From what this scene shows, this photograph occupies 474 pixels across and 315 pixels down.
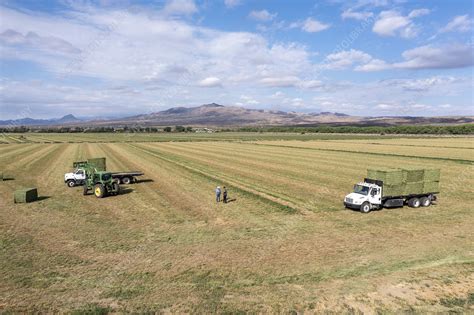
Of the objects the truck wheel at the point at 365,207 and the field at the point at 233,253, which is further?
the truck wheel at the point at 365,207

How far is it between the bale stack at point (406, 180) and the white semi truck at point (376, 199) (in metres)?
0.27

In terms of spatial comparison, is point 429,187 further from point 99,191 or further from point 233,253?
point 99,191

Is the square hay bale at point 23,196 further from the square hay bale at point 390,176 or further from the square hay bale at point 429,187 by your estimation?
the square hay bale at point 429,187

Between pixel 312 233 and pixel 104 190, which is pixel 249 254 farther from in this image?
pixel 104 190

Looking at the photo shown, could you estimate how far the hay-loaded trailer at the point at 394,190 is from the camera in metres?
26.6

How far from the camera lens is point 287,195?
105ft

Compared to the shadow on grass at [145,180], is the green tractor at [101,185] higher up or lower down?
higher up

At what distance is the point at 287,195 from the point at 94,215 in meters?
15.9

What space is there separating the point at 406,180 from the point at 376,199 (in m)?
3.09

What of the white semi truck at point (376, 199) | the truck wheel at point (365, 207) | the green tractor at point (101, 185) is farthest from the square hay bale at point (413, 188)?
the green tractor at point (101, 185)

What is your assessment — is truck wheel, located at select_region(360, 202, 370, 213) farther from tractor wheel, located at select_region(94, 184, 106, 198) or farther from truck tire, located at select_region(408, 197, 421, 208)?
tractor wheel, located at select_region(94, 184, 106, 198)

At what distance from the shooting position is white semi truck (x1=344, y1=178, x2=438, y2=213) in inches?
1041

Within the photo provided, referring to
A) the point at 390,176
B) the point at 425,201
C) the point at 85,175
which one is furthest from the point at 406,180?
the point at 85,175

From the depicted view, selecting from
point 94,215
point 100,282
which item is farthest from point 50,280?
point 94,215
